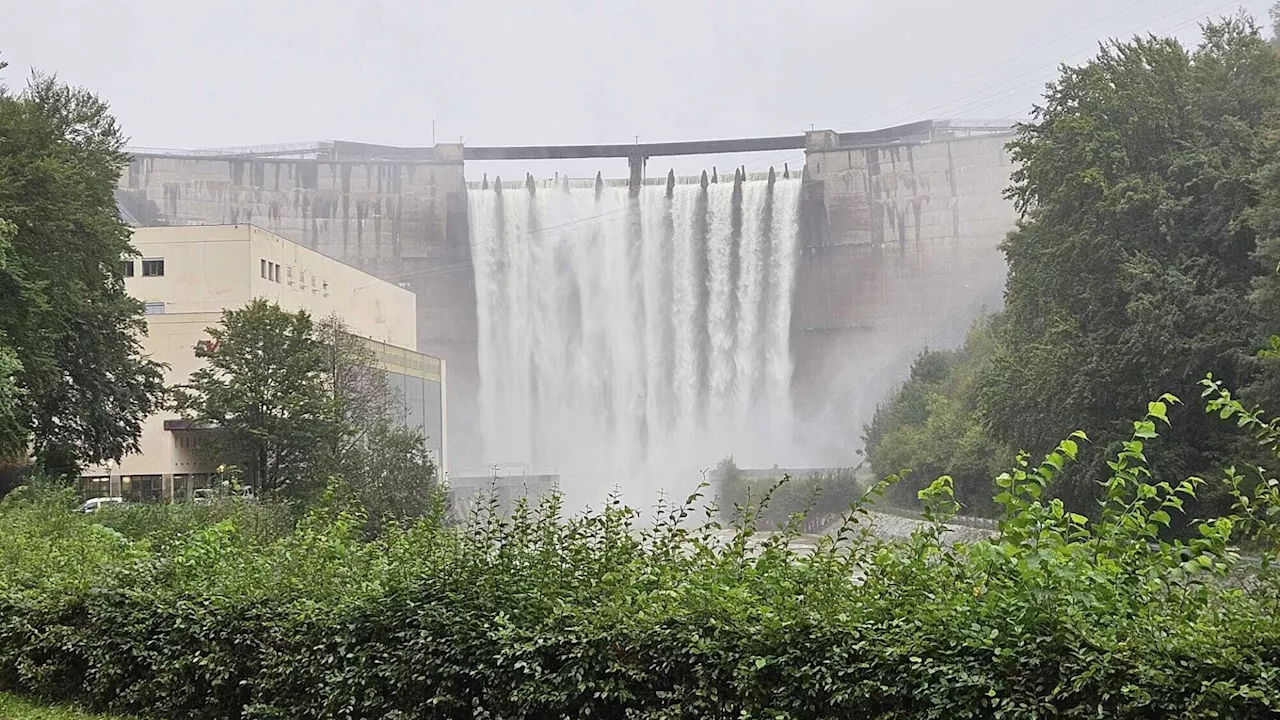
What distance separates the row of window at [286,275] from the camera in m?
67.4

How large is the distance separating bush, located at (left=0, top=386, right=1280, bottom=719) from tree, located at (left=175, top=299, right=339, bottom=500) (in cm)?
3448

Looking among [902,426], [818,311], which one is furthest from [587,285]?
[902,426]

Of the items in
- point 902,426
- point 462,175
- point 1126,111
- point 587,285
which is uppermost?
point 462,175

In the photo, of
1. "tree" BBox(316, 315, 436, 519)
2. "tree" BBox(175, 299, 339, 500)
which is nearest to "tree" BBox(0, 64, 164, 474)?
"tree" BBox(175, 299, 339, 500)

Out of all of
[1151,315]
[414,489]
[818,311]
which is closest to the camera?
[1151,315]

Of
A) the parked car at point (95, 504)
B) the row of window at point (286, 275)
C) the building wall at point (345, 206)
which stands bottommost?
the parked car at point (95, 504)

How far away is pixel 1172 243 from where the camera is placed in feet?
113

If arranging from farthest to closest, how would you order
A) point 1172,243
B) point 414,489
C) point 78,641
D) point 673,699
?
point 414,489 < point 1172,243 < point 78,641 < point 673,699

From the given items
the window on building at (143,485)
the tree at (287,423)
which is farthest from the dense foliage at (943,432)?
the window on building at (143,485)

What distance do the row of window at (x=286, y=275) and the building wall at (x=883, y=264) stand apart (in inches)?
1648

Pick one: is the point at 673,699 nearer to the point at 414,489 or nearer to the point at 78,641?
the point at 78,641

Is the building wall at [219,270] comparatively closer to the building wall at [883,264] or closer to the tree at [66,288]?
the tree at [66,288]

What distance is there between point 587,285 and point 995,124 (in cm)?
4138

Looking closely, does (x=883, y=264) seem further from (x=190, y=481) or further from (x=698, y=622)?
(x=698, y=622)
